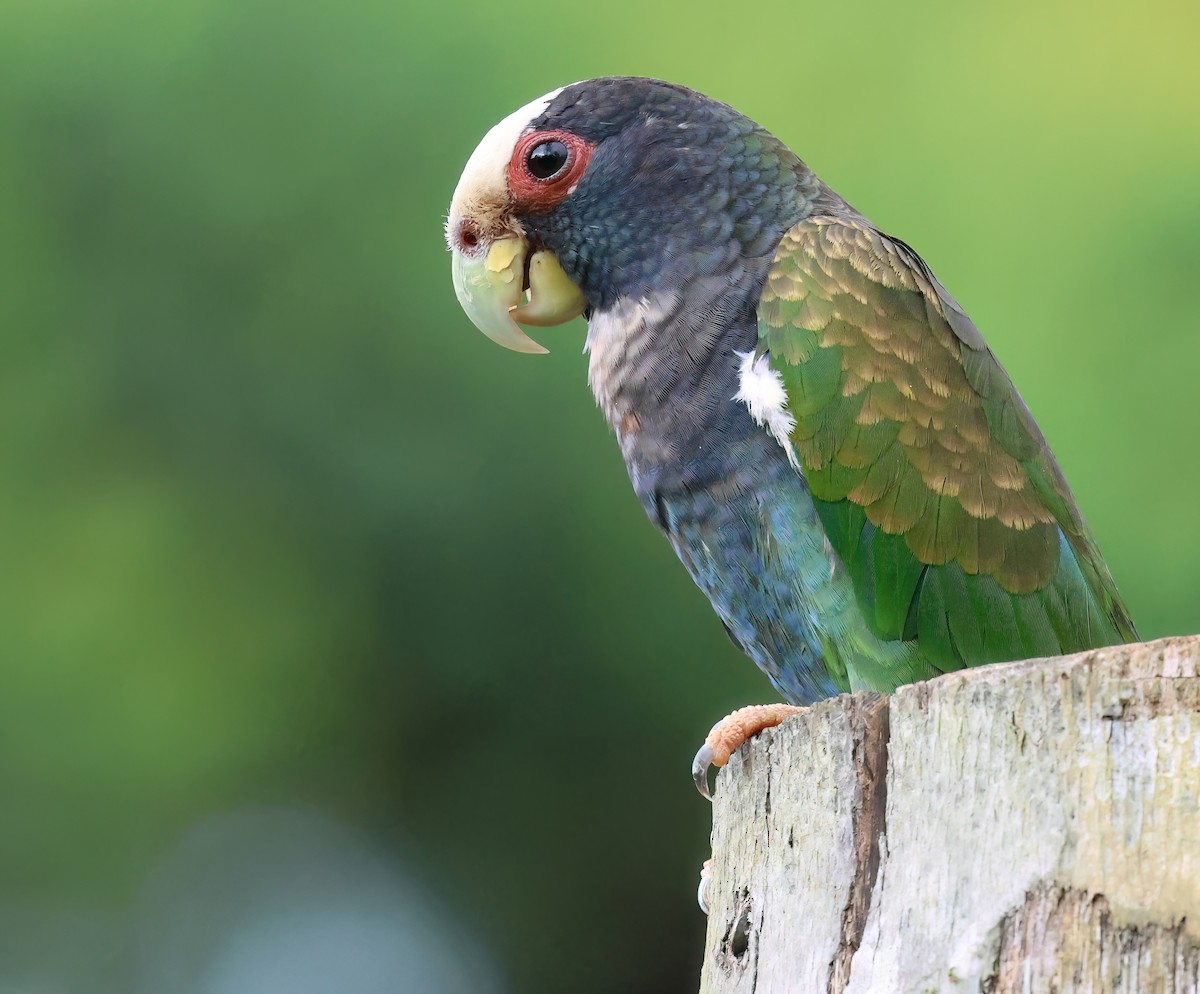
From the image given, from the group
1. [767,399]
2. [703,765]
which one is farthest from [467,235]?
[703,765]

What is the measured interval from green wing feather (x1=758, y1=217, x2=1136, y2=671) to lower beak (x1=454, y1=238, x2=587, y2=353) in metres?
0.55

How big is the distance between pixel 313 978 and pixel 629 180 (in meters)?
3.71

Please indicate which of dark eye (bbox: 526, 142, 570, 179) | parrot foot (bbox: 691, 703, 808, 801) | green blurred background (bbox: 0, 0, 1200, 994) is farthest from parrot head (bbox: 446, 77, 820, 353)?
green blurred background (bbox: 0, 0, 1200, 994)

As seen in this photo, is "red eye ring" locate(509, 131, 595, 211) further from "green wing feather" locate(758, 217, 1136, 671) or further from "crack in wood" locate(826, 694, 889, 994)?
"crack in wood" locate(826, 694, 889, 994)

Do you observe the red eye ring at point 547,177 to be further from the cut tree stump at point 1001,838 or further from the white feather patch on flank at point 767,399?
the cut tree stump at point 1001,838

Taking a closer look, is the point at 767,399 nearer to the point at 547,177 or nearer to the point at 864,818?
the point at 547,177

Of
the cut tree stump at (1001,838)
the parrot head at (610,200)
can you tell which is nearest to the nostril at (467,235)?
the parrot head at (610,200)

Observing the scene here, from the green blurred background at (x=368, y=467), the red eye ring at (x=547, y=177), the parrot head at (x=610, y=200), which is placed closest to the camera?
the parrot head at (x=610, y=200)

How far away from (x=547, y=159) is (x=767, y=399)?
81 cm

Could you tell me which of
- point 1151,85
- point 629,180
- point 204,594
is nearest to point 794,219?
point 629,180

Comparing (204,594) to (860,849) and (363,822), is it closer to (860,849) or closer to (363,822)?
(363,822)

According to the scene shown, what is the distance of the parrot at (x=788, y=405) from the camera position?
231 centimetres

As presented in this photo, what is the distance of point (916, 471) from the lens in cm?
233

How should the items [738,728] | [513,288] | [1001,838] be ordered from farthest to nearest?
[513,288]
[738,728]
[1001,838]
